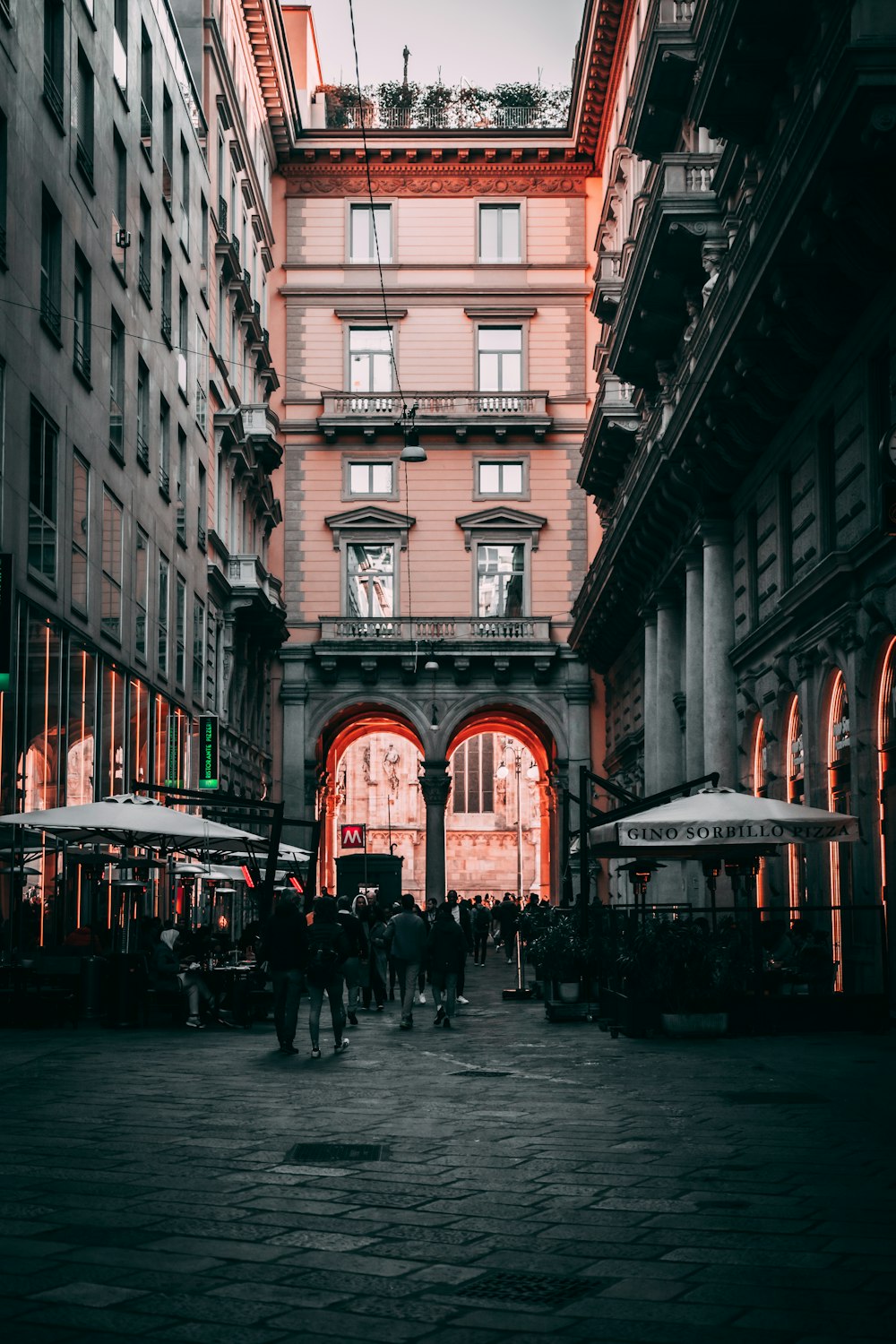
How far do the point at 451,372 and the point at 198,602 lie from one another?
53.0ft

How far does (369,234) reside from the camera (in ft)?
173

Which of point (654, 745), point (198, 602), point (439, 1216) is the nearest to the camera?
point (439, 1216)

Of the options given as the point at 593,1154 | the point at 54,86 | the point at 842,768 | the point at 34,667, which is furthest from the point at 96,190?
the point at 593,1154

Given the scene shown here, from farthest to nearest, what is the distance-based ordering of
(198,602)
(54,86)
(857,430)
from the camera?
1. (198,602)
2. (54,86)
3. (857,430)

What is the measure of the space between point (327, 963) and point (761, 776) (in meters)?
8.78

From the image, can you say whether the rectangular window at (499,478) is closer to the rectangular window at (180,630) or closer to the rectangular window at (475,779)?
the rectangular window at (180,630)

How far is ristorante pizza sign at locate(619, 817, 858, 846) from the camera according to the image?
1748 centimetres

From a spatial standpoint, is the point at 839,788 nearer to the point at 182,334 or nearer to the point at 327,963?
the point at 327,963

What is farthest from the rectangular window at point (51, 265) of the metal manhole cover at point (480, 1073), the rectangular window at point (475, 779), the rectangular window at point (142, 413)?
the rectangular window at point (475, 779)

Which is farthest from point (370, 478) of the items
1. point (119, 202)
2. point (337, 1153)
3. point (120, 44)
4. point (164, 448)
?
Answer: point (337, 1153)

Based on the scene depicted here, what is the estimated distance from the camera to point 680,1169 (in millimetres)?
9031

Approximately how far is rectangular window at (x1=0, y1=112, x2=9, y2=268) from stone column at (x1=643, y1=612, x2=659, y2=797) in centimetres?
1586

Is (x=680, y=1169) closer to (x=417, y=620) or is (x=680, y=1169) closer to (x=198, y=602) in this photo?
(x=198, y=602)

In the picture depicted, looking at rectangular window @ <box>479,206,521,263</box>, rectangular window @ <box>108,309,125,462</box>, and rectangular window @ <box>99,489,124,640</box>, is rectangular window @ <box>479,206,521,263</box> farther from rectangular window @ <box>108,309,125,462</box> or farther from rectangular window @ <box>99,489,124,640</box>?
rectangular window @ <box>99,489,124,640</box>
